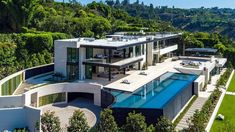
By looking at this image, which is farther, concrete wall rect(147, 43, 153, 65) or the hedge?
concrete wall rect(147, 43, 153, 65)

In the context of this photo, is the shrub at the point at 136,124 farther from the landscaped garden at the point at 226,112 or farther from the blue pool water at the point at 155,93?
the landscaped garden at the point at 226,112

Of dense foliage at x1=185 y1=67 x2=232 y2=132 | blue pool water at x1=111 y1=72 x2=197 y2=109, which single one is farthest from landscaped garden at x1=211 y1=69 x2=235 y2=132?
blue pool water at x1=111 y1=72 x2=197 y2=109

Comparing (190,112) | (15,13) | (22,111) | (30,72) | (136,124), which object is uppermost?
(15,13)

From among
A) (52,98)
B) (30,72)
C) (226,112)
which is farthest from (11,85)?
(226,112)

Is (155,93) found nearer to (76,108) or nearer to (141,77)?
(141,77)

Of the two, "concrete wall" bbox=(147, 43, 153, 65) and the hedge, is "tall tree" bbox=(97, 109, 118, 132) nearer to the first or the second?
the hedge

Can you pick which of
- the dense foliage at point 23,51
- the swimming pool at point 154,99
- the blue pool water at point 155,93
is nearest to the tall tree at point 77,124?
the swimming pool at point 154,99

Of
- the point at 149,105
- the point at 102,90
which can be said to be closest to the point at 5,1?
the point at 102,90
